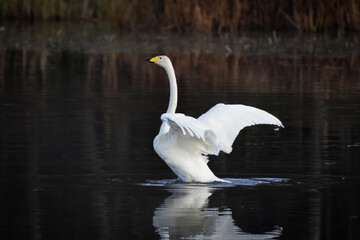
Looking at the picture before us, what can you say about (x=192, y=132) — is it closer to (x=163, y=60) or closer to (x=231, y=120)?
(x=231, y=120)

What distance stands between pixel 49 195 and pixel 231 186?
4.57 feet

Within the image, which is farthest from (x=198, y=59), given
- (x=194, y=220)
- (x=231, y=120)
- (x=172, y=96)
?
(x=194, y=220)

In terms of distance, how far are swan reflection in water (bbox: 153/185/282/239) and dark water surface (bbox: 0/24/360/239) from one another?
12 millimetres

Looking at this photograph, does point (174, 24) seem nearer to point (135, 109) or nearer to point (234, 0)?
point (234, 0)

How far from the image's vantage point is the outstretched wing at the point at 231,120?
8570 millimetres

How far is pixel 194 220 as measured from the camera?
6707 mm

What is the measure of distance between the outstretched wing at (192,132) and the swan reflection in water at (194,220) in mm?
468

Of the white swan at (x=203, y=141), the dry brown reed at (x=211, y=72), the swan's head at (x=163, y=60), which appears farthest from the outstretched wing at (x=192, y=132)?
the dry brown reed at (x=211, y=72)

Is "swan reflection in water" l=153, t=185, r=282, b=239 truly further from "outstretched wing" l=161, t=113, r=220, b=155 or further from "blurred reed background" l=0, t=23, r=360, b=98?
"blurred reed background" l=0, t=23, r=360, b=98

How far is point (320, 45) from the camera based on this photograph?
22922mm

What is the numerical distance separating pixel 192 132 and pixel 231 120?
95cm

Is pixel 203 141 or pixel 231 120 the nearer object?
pixel 203 141

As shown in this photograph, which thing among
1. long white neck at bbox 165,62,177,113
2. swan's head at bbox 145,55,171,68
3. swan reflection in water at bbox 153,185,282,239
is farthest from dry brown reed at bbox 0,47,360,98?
swan reflection in water at bbox 153,185,282,239

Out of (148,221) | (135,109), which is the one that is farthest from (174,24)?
(148,221)
